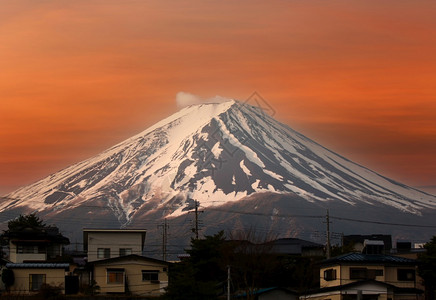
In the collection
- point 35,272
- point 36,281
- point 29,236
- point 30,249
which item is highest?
point 29,236

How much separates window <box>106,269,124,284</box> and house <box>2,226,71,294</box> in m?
2.27

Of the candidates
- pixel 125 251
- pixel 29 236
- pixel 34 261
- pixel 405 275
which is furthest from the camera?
pixel 125 251

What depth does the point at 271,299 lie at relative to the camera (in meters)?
53.9

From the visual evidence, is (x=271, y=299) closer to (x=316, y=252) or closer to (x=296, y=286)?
(x=296, y=286)

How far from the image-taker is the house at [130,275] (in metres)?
59.0

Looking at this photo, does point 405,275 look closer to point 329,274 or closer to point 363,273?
point 363,273

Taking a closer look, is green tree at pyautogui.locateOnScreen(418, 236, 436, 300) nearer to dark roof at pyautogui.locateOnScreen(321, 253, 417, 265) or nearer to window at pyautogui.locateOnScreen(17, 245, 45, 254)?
dark roof at pyautogui.locateOnScreen(321, 253, 417, 265)

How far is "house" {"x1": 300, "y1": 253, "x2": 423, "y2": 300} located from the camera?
52031mm

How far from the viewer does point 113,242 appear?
67.6 metres

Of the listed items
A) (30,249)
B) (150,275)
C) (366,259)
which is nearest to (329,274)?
(366,259)

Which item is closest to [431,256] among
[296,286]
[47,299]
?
[296,286]

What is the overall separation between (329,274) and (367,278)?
2.21 meters

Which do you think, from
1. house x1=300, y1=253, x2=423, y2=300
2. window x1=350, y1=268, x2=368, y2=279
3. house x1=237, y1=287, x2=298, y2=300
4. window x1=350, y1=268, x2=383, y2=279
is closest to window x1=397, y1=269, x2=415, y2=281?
house x1=300, y1=253, x2=423, y2=300

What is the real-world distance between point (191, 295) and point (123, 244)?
65.9 ft
